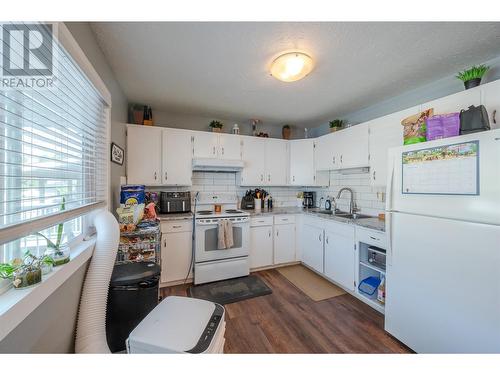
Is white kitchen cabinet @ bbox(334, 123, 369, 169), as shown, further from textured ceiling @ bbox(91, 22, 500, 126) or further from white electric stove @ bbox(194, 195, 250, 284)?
white electric stove @ bbox(194, 195, 250, 284)

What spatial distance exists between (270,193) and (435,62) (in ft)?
8.51

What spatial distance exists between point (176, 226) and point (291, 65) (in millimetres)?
2193

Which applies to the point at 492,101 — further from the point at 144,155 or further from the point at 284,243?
the point at 144,155

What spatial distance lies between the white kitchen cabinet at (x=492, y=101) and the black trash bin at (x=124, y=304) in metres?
2.66

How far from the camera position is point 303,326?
6.08ft

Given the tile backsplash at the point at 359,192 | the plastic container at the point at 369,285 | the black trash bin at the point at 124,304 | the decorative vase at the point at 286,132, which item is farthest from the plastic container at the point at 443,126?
the black trash bin at the point at 124,304

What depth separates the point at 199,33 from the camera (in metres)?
1.43

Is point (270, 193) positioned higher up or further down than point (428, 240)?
higher up

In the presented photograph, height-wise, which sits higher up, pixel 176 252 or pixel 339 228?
pixel 339 228

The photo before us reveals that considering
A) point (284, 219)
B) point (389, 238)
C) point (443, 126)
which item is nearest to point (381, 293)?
point (389, 238)

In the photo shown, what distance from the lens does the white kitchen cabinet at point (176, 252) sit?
2.55 metres

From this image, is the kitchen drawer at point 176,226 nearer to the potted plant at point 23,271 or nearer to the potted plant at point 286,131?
the potted plant at point 23,271
